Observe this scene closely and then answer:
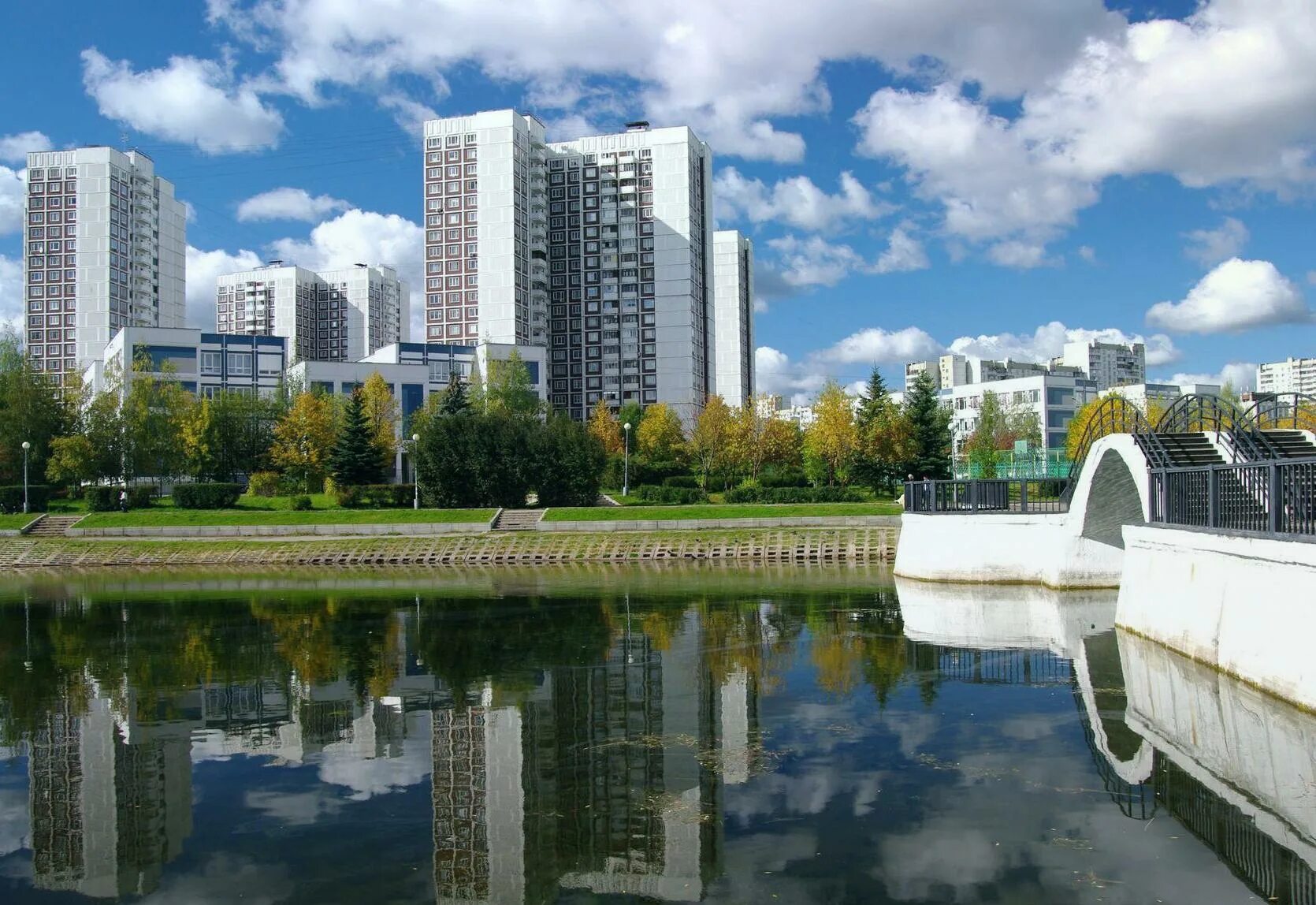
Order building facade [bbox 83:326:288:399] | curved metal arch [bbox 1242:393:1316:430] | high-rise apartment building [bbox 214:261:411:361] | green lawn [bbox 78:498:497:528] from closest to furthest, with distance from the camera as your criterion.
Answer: curved metal arch [bbox 1242:393:1316:430] < green lawn [bbox 78:498:497:528] < building facade [bbox 83:326:288:399] < high-rise apartment building [bbox 214:261:411:361]

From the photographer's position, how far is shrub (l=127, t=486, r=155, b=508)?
6259cm

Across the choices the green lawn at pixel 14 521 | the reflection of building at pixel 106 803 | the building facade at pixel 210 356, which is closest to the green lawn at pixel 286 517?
the green lawn at pixel 14 521

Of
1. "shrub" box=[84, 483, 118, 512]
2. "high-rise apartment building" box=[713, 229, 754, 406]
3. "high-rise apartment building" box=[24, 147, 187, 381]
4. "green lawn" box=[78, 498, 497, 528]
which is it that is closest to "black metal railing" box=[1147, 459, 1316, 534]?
"green lawn" box=[78, 498, 497, 528]

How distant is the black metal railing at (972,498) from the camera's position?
30.7 m

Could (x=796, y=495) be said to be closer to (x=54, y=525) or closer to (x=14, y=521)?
(x=54, y=525)

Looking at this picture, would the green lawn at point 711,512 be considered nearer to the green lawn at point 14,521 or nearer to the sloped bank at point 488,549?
the sloped bank at point 488,549

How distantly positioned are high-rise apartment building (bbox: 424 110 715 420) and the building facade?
2281cm

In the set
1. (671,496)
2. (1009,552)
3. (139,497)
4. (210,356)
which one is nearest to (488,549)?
(671,496)

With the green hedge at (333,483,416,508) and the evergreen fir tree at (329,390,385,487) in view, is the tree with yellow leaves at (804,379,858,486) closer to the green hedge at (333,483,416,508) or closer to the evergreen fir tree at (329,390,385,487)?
the green hedge at (333,483,416,508)

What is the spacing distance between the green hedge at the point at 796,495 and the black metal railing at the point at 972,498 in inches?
1084

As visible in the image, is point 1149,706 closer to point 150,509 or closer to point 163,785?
point 163,785

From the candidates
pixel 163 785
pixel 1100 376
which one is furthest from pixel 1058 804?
pixel 1100 376

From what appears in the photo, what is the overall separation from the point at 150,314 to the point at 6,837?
15050 centimetres

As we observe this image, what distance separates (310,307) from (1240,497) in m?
174
